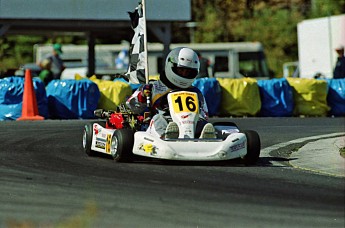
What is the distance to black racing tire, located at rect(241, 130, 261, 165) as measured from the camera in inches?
384

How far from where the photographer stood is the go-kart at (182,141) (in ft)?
30.8

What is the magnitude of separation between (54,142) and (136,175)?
12.2ft

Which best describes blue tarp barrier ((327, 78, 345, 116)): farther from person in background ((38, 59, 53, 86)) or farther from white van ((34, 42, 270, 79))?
white van ((34, 42, 270, 79))

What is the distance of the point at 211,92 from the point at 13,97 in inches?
154

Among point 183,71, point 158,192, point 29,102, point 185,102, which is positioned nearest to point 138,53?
point 183,71

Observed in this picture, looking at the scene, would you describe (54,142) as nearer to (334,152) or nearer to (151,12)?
(334,152)

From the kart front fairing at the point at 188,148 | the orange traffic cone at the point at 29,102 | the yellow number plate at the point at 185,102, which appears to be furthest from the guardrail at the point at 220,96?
the kart front fairing at the point at 188,148

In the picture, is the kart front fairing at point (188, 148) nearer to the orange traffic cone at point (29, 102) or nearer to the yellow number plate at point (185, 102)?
the yellow number plate at point (185, 102)

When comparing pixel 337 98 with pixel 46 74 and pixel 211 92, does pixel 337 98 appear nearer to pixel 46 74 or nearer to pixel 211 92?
Result: pixel 211 92

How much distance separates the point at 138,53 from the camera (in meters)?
12.6

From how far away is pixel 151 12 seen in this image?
22.2m

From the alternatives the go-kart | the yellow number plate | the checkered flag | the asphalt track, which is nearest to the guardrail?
the checkered flag

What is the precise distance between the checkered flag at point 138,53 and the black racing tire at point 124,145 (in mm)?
2592

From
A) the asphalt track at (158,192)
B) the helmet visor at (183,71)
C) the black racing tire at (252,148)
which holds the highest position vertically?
the helmet visor at (183,71)
